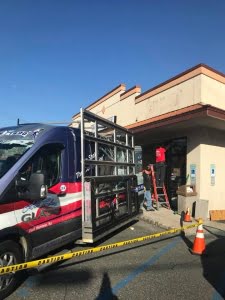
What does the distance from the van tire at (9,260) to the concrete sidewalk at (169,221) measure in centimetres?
494

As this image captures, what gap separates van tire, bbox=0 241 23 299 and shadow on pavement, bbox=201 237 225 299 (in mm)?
2918

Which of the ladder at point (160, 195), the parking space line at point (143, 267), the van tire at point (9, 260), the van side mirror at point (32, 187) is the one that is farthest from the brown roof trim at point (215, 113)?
the van tire at point (9, 260)

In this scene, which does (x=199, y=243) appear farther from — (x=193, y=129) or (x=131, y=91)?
(x=131, y=91)

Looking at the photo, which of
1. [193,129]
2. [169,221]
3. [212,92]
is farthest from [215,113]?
[169,221]

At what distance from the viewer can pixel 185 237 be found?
30.2 ft

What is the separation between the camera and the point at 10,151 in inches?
228

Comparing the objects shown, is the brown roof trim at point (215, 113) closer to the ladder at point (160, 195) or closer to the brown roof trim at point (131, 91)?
the ladder at point (160, 195)

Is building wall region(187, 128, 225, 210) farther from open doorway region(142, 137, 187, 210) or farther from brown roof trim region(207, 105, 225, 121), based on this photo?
brown roof trim region(207, 105, 225, 121)

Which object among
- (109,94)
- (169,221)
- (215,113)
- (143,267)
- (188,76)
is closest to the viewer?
(143,267)

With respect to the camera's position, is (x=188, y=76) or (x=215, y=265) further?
(x=188, y=76)

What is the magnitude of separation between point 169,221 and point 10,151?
6710 mm

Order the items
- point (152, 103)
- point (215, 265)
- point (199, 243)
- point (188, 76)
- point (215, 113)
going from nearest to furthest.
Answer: point (215, 265)
point (199, 243)
point (215, 113)
point (188, 76)
point (152, 103)

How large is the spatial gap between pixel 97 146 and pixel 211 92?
7017 mm

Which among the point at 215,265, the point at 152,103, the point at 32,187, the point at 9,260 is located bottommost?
the point at 215,265
